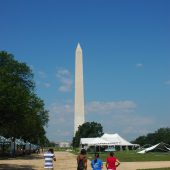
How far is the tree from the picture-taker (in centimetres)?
15112

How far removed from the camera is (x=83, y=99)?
105 meters

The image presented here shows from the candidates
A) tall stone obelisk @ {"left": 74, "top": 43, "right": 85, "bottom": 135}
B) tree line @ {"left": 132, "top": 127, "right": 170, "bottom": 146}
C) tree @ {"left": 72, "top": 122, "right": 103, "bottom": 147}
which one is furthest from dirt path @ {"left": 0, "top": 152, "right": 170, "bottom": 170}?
tree line @ {"left": 132, "top": 127, "right": 170, "bottom": 146}

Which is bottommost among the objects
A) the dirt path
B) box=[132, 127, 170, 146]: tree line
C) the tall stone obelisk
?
the dirt path

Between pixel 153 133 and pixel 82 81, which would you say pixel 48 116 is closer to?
pixel 82 81

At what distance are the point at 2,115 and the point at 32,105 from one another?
622 inches

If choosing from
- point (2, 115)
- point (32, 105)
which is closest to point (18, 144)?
point (32, 105)

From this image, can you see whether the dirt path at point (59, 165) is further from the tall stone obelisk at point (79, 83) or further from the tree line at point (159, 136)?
the tree line at point (159, 136)

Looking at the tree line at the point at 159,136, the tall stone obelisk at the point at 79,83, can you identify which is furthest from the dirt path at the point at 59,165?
the tree line at the point at 159,136

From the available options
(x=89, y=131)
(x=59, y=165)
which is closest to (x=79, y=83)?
(x=89, y=131)

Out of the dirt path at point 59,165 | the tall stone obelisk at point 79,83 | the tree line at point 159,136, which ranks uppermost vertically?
the tall stone obelisk at point 79,83

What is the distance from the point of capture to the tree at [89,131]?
151125 millimetres

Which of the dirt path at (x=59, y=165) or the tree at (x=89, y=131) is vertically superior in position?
the tree at (x=89, y=131)

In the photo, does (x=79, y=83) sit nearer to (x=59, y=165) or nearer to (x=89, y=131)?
(x=89, y=131)

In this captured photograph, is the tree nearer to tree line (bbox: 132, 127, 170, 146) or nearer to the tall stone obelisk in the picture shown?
tree line (bbox: 132, 127, 170, 146)
